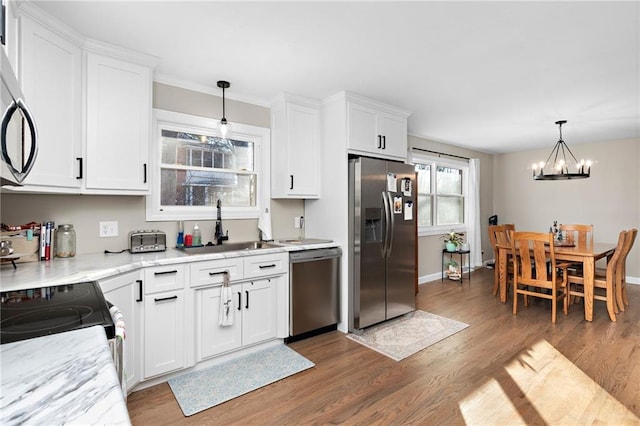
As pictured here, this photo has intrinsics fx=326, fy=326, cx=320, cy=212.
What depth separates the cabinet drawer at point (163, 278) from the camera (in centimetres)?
226

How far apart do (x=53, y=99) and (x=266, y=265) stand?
6.16 feet

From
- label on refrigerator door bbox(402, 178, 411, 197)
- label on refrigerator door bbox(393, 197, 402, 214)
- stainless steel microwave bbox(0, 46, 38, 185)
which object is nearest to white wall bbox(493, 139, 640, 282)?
label on refrigerator door bbox(402, 178, 411, 197)

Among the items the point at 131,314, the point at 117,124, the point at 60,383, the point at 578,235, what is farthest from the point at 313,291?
the point at 578,235

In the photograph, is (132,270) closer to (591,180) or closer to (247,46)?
(247,46)

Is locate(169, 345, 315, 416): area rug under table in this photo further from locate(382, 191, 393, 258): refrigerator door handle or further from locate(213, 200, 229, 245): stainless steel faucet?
locate(382, 191, 393, 258): refrigerator door handle

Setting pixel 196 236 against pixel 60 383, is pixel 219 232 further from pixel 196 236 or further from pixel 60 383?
pixel 60 383

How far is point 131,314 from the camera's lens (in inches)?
84.9

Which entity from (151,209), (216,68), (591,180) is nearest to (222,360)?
(151,209)

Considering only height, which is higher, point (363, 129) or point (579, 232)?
point (363, 129)

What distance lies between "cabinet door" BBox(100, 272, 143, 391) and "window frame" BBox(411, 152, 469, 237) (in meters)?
4.13

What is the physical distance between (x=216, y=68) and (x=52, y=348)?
2437mm

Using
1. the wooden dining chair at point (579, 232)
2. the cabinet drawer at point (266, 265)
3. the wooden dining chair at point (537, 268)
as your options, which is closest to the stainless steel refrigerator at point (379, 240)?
the cabinet drawer at point (266, 265)

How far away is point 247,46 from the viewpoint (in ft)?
7.73

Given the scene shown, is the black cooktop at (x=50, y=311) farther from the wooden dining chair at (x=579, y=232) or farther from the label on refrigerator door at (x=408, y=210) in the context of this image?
the wooden dining chair at (x=579, y=232)
